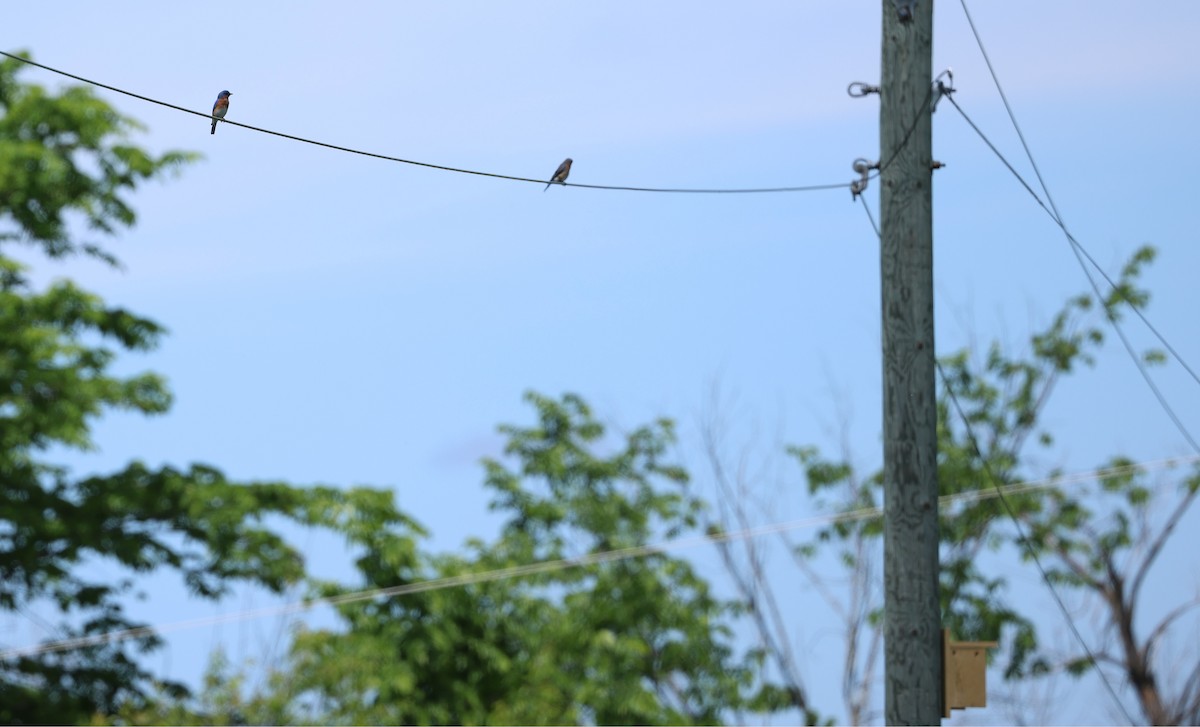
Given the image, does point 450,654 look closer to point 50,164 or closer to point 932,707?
point 50,164

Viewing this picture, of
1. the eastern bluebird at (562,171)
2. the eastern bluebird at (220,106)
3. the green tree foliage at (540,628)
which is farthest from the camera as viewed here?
the green tree foliage at (540,628)

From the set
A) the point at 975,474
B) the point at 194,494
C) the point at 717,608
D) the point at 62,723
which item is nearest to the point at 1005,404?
the point at 975,474

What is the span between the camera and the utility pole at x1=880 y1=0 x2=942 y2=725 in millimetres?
6922

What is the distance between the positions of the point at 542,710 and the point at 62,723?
220 inches

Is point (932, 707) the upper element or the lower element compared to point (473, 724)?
lower

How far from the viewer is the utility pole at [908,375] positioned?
6.92 m

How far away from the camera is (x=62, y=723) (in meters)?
17.1

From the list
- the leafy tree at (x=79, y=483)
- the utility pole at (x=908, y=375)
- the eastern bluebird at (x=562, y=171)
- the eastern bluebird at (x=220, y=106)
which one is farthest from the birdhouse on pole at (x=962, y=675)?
the leafy tree at (x=79, y=483)

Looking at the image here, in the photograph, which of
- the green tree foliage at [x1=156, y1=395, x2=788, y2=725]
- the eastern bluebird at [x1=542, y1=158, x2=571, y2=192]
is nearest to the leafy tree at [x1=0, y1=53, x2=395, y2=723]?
the green tree foliage at [x1=156, y1=395, x2=788, y2=725]

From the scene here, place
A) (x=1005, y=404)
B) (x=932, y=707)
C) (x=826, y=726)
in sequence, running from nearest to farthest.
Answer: (x=932, y=707) → (x=826, y=726) → (x=1005, y=404)

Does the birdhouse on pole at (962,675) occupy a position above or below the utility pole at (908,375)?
below

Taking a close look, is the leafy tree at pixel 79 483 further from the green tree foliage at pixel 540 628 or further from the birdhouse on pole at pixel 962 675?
the birdhouse on pole at pixel 962 675

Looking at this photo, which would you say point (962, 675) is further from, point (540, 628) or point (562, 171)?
point (540, 628)

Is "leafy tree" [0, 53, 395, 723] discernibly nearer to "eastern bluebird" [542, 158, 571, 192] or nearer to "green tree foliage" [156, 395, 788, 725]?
"green tree foliage" [156, 395, 788, 725]
